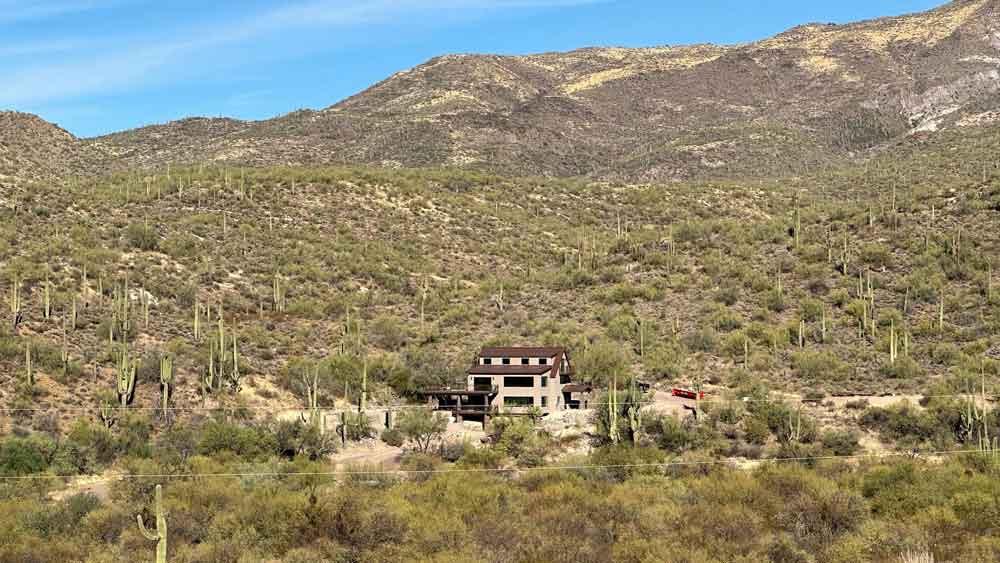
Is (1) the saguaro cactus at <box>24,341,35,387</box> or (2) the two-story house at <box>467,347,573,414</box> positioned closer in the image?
(1) the saguaro cactus at <box>24,341,35,387</box>

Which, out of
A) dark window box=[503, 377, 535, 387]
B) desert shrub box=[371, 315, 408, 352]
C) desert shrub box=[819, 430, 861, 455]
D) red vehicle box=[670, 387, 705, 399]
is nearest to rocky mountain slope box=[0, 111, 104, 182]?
desert shrub box=[371, 315, 408, 352]

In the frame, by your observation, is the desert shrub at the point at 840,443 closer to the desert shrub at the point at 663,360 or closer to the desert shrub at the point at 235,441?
the desert shrub at the point at 663,360

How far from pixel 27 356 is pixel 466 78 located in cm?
12553

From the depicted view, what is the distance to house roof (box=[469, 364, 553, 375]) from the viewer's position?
48.4 metres

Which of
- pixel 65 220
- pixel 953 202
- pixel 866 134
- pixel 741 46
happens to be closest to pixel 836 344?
pixel 953 202

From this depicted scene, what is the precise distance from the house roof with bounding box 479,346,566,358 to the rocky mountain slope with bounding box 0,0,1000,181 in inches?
2354

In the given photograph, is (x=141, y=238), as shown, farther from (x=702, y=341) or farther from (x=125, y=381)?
(x=702, y=341)

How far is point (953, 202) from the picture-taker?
70.6 m

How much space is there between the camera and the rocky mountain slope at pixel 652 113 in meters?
121

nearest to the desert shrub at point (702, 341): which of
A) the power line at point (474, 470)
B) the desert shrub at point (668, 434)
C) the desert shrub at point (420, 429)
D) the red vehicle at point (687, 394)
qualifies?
the red vehicle at point (687, 394)

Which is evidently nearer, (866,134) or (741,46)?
(866,134)

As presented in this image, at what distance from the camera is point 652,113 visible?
156m

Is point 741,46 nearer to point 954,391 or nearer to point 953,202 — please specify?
point 953,202

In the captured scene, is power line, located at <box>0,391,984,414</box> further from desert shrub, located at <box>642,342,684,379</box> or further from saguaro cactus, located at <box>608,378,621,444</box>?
desert shrub, located at <box>642,342,684,379</box>
